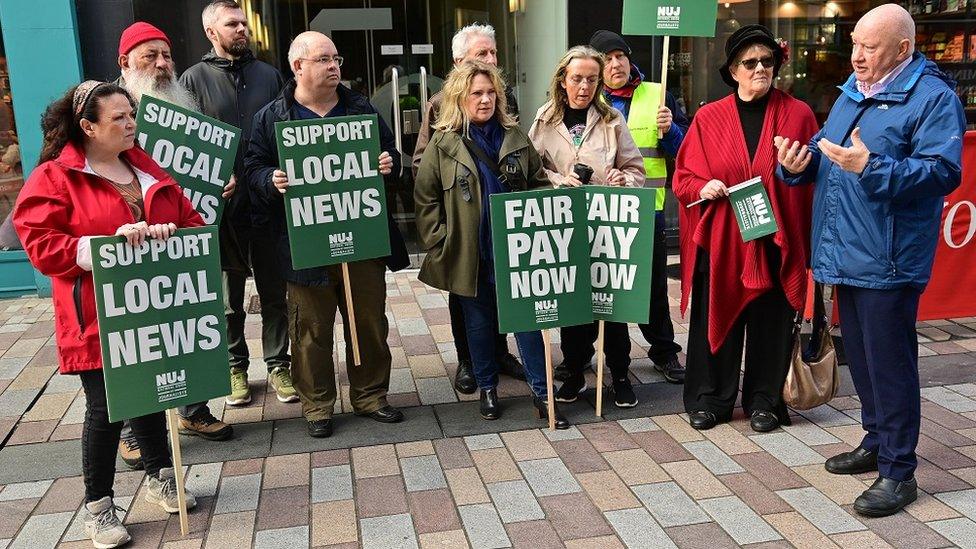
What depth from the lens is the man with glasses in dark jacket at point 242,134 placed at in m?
4.71

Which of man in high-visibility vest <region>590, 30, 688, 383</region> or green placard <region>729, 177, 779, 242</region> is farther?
man in high-visibility vest <region>590, 30, 688, 383</region>

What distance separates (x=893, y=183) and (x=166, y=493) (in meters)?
3.27

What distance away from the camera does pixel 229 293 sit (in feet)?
16.2

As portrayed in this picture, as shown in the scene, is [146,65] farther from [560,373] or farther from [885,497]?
[885,497]

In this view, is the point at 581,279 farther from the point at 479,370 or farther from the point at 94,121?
the point at 94,121

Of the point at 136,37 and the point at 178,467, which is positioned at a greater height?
the point at 136,37

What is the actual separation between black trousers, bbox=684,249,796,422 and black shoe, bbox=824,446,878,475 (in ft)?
1.90

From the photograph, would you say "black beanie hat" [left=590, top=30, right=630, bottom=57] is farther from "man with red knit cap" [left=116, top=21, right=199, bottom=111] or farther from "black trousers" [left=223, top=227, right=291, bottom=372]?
"man with red knit cap" [left=116, top=21, right=199, bottom=111]

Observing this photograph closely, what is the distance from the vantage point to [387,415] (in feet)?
15.3

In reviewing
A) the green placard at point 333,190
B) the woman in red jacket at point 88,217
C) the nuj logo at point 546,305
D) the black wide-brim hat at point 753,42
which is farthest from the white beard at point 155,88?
the black wide-brim hat at point 753,42

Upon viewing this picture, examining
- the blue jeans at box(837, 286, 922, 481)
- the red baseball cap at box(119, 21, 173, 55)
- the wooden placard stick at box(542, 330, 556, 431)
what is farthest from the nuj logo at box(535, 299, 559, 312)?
the red baseball cap at box(119, 21, 173, 55)

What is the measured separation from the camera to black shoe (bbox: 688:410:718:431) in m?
4.45

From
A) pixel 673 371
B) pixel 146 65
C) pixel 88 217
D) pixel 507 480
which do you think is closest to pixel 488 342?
pixel 507 480

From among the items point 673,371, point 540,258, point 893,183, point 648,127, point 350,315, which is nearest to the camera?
point 893,183
